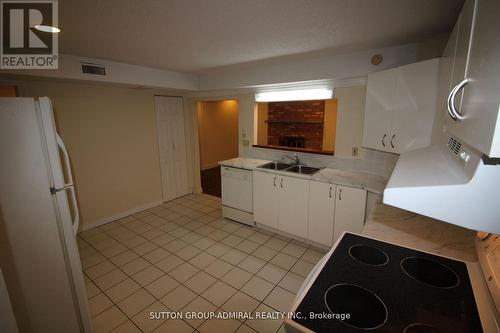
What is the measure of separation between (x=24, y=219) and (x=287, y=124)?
229 inches

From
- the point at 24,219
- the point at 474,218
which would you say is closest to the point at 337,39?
the point at 474,218

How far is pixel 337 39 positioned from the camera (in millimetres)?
2070

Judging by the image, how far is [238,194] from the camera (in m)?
3.51

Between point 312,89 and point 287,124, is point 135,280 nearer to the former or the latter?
point 312,89

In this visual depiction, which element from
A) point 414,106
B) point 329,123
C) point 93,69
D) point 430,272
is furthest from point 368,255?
point 329,123

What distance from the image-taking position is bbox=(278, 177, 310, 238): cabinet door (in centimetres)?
286

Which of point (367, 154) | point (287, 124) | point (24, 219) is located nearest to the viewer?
point (24, 219)

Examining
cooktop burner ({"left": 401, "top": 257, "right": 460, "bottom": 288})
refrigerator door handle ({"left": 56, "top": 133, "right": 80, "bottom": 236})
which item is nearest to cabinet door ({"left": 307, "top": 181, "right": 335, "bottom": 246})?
cooktop burner ({"left": 401, "top": 257, "right": 460, "bottom": 288})

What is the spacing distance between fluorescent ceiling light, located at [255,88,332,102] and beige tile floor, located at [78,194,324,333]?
2.06 m

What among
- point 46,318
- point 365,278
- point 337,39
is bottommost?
point 46,318

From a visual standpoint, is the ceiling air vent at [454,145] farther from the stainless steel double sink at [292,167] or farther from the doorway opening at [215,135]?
the doorway opening at [215,135]

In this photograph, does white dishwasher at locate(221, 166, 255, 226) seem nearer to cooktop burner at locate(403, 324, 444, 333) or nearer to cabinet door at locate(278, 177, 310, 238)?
cabinet door at locate(278, 177, 310, 238)

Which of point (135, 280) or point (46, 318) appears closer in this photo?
point (46, 318)

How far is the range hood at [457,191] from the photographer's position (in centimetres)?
58
